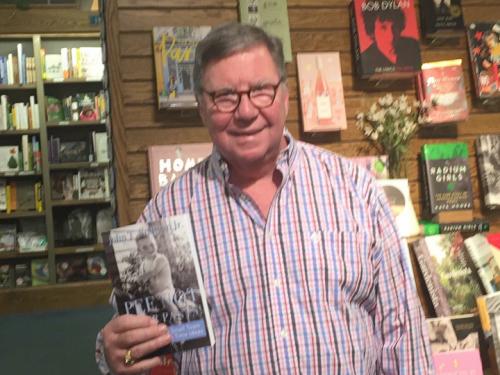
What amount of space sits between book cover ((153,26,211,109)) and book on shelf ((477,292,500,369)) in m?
1.43

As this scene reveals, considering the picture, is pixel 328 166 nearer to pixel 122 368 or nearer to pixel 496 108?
pixel 122 368

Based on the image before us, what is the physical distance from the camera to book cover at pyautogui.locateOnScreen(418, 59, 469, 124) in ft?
7.67

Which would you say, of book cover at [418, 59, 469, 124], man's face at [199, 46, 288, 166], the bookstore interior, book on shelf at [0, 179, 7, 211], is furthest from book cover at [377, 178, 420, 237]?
book on shelf at [0, 179, 7, 211]

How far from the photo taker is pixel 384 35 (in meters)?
2.30

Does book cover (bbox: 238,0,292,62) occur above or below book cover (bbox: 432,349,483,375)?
above

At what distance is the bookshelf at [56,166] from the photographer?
5.10 meters

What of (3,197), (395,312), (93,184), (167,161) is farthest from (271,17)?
(3,197)

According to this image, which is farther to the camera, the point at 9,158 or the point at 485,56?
the point at 9,158

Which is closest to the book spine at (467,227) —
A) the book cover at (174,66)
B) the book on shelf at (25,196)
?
the book cover at (174,66)

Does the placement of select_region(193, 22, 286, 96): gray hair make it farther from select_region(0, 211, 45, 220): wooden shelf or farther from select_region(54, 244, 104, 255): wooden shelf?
select_region(0, 211, 45, 220): wooden shelf

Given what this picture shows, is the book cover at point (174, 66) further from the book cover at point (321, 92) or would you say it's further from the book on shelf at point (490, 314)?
the book on shelf at point (490, 314)

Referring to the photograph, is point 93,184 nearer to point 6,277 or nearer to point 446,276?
point 6,277

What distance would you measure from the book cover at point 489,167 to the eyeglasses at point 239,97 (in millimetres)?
1515

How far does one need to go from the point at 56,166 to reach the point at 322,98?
3651 millimetres
